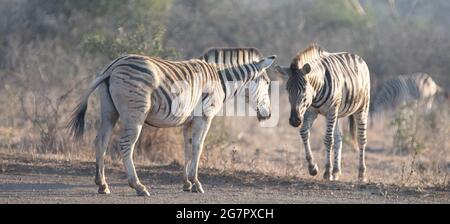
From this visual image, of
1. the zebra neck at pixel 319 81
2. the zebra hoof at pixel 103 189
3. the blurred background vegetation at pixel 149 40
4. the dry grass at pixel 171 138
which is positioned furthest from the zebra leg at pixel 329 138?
the zebra hoof at pixel 103 189

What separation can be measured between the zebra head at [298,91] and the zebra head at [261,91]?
12.0 inches

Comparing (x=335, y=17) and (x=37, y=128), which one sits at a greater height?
(x=335, y=17)

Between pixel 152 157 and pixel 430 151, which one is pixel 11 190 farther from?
pixel 430 151

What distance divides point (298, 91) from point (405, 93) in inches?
441

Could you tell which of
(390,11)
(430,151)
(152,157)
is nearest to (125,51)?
(152,157)

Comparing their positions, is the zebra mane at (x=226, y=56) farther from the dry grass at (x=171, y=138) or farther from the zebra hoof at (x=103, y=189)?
the zebra hoof at (x=103, y=189)

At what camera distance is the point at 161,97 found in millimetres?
8609

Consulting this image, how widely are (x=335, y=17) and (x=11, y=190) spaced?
25.1 m

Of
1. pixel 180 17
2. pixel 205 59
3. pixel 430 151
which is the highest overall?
pixel 180 17

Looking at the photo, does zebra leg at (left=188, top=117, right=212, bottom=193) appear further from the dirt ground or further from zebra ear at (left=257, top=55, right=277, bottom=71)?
zebra ear at (left=257, top=55, right=277, bottom=71)

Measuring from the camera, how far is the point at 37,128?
13672 mm

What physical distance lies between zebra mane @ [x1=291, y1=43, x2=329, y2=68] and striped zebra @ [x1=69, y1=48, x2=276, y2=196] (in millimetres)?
572

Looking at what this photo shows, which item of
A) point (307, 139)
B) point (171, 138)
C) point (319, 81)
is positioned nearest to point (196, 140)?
point (319, 81)
